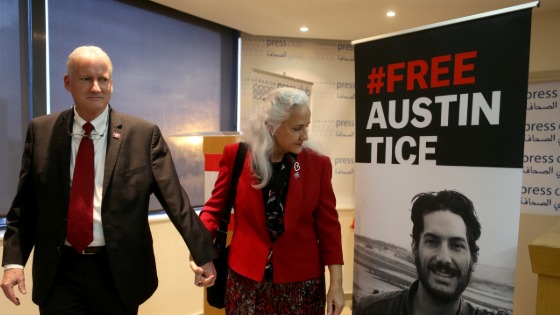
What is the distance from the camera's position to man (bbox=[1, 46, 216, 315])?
143 cm

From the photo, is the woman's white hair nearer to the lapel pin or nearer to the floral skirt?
the lapel pin

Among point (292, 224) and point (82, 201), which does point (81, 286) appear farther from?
point (292, 224)

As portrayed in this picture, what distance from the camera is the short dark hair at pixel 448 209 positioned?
147cm

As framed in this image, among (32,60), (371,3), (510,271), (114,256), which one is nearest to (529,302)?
(510,271)

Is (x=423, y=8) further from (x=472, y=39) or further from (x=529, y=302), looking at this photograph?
(x=529, y=302)

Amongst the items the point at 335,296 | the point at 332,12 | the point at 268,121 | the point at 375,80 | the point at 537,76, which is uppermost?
the point at 332,12

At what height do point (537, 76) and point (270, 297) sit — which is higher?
point (537, 76)

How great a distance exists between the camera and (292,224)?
152 cm

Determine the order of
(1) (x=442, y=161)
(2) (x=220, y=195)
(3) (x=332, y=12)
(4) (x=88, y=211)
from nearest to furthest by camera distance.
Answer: (4) (x=88, y=211) < (1) (x=442, y=161) < (2) (x=220, y=195) < (3) (x=332, y=12)

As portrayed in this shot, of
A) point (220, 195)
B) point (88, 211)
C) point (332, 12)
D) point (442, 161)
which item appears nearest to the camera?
point (88, 211)

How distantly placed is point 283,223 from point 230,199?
248 millimetres

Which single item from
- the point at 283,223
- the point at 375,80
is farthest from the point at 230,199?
the point at 375,80

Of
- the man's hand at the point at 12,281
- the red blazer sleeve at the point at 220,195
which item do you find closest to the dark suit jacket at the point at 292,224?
the red blazer sleeve at the point at 220,195

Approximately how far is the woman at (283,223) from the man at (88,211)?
0.55 feet
